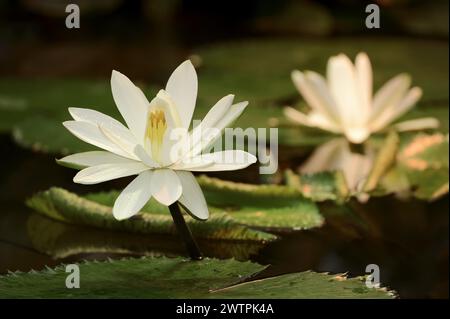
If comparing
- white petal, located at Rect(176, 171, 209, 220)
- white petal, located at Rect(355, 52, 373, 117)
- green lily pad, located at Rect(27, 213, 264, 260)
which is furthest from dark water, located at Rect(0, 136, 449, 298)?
white petal, located at Rect(355, 52, 373, 117)

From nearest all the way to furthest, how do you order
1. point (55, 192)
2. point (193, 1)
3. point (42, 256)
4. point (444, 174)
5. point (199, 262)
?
point (199, 262) → point (42, 256) → point (55, 192) → point (444, 174) → point (193, 1)

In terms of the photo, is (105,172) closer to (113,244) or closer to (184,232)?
(184,232)

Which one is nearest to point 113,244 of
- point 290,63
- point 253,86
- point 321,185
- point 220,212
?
point 220,212

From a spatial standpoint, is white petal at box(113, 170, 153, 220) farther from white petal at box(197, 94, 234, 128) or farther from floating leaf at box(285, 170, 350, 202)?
floating leaf at box(285, 170, 350, 202)
